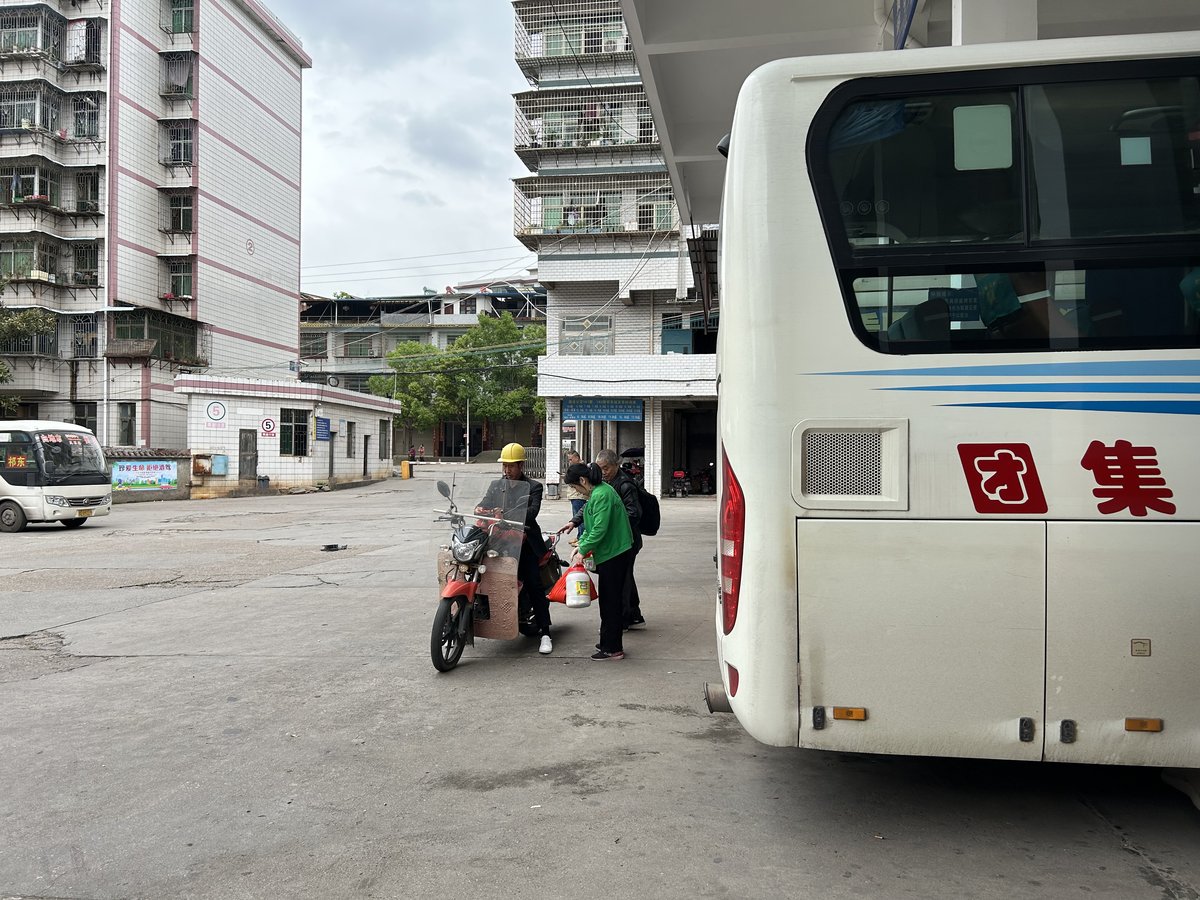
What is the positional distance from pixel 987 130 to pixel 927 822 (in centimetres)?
288

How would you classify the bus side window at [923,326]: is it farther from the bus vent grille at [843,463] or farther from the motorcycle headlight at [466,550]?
the motorcycle headlight at [466,550]

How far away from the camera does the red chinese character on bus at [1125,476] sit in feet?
10.8

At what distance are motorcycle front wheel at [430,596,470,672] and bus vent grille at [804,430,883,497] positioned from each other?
3.60m

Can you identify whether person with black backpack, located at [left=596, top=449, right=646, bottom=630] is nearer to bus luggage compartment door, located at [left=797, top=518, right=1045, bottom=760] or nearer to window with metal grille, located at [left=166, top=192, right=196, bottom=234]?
bus luggage compartment door, located at [left=797, top=518, right=1045, bottom=760]

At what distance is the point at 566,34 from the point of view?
33.1 m

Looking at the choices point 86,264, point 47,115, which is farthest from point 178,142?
point 86,264

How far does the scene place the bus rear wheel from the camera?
62.4 feet

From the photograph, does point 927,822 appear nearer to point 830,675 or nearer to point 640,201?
point 830,675

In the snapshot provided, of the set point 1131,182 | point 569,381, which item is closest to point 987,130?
point 1131,182

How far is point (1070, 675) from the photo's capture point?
11.0 feet

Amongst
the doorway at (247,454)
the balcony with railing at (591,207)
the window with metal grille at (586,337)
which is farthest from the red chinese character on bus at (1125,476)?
the doorway at (247,454)

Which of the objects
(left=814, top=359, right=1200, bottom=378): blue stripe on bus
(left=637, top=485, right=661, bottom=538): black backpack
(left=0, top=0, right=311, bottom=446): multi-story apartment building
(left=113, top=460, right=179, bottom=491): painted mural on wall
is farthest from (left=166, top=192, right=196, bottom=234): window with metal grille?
(left=814, top=359, right=1200, bottom=378): blue stripe on bus

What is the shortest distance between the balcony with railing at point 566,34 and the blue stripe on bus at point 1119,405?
32533 millimetres

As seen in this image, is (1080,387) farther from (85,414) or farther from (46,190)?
(46,190)
